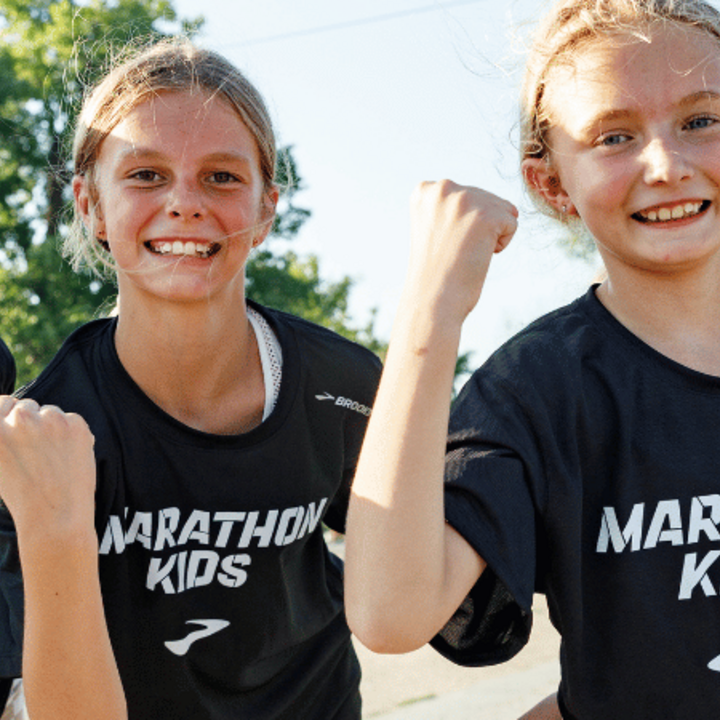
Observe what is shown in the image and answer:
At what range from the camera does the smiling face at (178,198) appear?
200 cm

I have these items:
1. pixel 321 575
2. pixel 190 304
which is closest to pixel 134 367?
pixel 190 304

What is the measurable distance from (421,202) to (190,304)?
0.80 m

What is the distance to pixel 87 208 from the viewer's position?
2.29m

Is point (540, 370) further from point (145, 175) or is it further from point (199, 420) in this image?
point (145, 175)

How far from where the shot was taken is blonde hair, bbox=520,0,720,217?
166cm

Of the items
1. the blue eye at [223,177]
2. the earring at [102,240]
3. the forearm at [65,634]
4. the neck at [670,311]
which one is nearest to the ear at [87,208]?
the earring at [102,240]

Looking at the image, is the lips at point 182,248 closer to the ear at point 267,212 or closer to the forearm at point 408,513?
the ear at point 267,212

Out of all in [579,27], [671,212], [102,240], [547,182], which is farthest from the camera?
[102,240]

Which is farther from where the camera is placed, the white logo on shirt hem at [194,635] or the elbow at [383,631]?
the white logo on shirt hem at [194,635]

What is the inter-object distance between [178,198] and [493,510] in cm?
107

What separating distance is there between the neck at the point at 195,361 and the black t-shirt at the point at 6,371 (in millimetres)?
433

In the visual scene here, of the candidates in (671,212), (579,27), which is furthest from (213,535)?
(579,27)

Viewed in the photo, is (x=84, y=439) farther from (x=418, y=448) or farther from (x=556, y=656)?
(x=556, y=656)

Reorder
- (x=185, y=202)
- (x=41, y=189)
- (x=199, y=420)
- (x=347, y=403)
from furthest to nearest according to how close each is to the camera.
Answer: (x=41, y=189) < (x=347, y=403) < (x=199, y=420) < (x=185, y=202)
